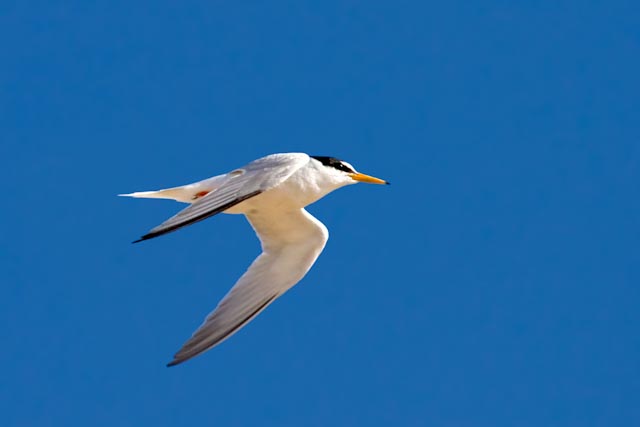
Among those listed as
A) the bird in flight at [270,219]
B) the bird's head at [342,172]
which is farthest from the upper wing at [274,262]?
the bird's head at [342,172]

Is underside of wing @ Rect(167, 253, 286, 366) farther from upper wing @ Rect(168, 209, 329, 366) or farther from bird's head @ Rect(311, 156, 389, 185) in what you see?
bird's head @ Rect(311, 156, 389, 185)

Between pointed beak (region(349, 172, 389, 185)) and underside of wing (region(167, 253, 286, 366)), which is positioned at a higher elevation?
pointed beak (region(349, 172, 389, 185))

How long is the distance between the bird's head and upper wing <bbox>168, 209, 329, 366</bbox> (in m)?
0.59

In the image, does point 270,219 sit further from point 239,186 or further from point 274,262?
point 239,186

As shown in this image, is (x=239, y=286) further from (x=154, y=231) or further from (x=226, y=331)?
(x=154, y=231)

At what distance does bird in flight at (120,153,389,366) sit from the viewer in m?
10.6

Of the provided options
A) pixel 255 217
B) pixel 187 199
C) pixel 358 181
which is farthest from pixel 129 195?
pixel 358 181

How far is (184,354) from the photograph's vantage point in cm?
1073

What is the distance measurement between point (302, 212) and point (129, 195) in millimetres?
1896

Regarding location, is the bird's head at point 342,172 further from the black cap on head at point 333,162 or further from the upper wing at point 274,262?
the upper wing at point 274,262

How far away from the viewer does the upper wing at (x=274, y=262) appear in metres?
11.2

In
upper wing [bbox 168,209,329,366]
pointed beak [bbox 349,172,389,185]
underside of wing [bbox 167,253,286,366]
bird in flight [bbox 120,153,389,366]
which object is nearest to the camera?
bird in flight [bbox 120,153,389,366]

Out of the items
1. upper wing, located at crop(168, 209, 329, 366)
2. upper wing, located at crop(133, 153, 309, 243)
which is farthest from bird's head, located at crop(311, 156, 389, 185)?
upper wing, located at crop(168, 209, 329, 366)

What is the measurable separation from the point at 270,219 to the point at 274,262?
48 centimetres
